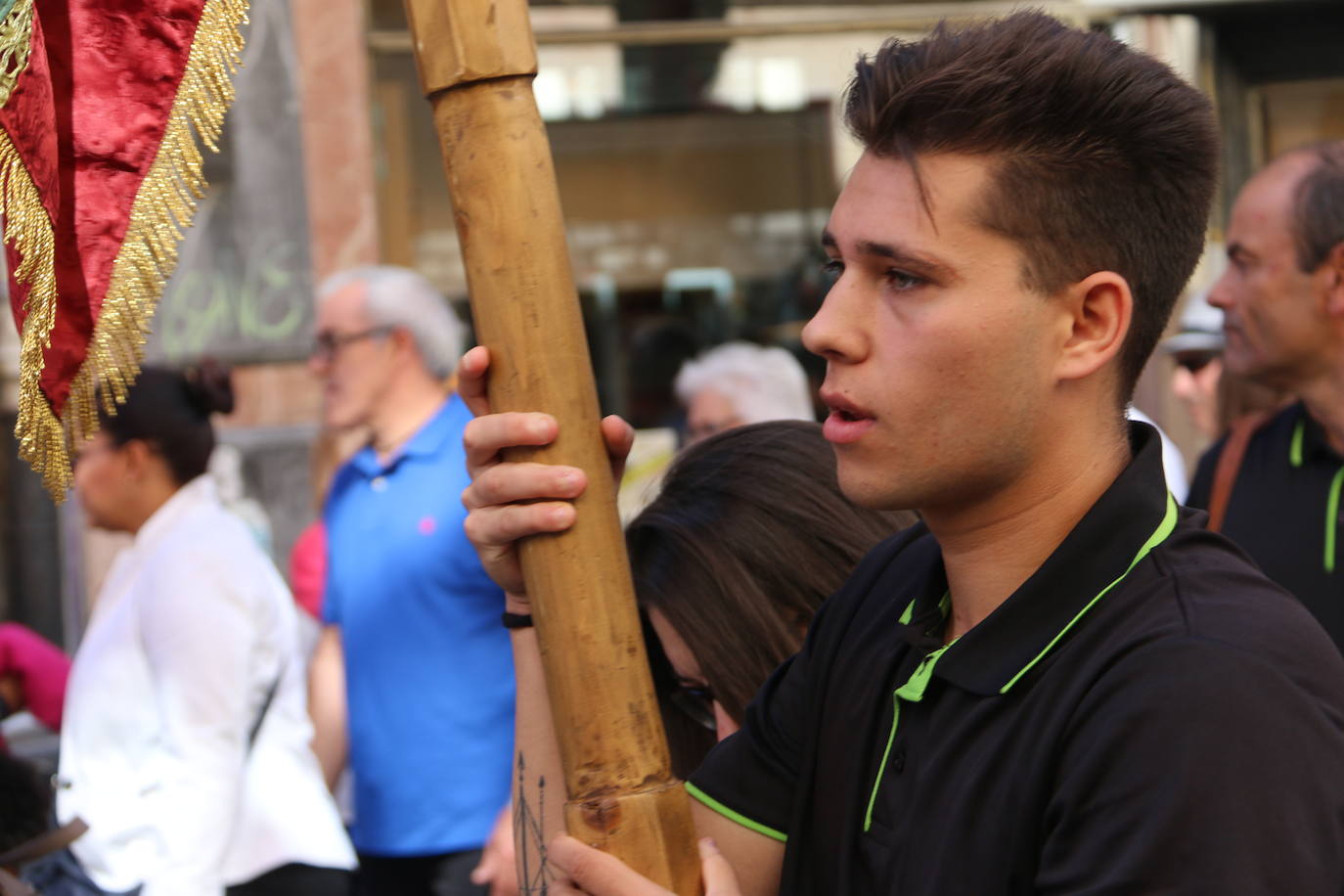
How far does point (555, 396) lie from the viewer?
1.45m

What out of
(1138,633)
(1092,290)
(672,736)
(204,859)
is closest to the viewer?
(1138,633)

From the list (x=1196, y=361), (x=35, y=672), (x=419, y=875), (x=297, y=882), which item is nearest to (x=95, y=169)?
(x=297, y=882)

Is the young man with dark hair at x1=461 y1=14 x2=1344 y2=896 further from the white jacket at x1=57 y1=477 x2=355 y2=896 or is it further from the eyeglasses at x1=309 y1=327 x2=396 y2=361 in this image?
the eyeglasses at x1=309 y1=327 x2=396 y2=361

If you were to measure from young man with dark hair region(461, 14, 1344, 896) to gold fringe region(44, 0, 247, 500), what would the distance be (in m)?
0.38

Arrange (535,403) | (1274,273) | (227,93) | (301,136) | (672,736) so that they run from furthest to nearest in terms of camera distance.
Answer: (301,136) → (1274,273) → (672,736) → (227,93) → (535,403)

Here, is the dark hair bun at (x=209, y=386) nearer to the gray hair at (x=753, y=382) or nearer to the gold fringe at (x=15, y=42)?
the gray hair at (x=753, y=382)

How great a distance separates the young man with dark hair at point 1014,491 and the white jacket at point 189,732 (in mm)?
1904

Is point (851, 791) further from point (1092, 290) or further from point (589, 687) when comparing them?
point (1092, 290)

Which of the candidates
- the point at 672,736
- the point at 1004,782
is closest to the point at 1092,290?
the point at 1004,782

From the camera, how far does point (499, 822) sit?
3.43m

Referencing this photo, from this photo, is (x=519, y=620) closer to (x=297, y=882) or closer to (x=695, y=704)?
(x=695, y=704)

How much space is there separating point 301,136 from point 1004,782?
6197mm

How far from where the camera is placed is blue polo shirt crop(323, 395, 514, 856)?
3639 mm

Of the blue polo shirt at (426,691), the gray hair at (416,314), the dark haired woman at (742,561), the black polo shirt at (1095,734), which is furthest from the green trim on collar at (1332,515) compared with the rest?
the gray hair at (416,314)
